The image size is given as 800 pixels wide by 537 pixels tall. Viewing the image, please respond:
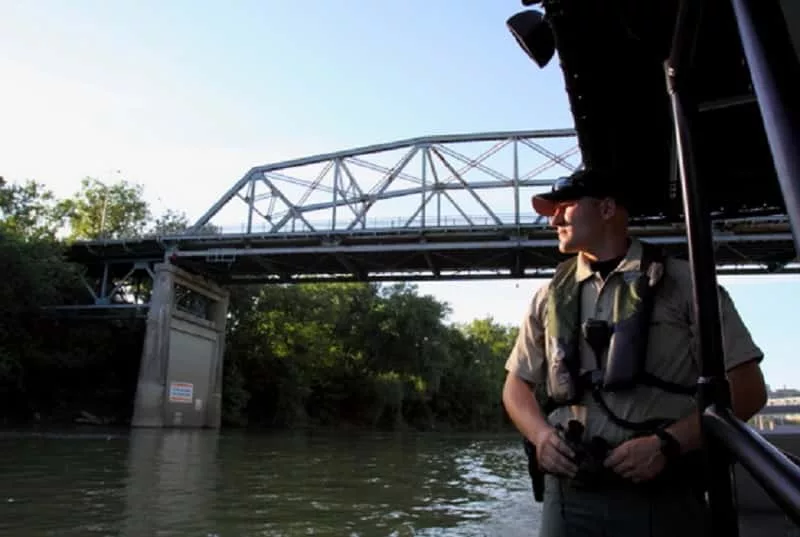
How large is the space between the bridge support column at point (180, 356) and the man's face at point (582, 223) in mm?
30963

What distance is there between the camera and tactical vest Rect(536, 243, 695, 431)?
→ 79.6 inches

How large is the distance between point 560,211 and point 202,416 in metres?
34.5

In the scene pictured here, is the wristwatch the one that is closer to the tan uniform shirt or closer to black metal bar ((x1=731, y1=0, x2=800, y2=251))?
the tan uniform shirt

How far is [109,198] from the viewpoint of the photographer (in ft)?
192

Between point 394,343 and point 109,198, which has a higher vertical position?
point 109,198

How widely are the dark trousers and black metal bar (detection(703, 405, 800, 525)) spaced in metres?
0.79

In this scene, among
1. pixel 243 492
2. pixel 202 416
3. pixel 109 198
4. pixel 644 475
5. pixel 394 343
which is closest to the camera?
pixel 644 475

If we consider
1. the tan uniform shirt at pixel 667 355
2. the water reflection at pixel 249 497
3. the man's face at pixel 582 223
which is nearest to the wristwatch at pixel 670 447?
A: the tan uniform shirt at pixel 667 355

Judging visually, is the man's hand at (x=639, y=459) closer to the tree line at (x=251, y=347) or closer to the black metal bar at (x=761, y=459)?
the black metal bar at (x=761, y=459)

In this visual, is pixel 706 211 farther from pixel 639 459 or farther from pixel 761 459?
pixel 639 459

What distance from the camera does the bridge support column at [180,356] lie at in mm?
31016

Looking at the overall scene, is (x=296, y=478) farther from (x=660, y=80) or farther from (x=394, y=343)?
(x=394, y=343)

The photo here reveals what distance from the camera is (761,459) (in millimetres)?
990

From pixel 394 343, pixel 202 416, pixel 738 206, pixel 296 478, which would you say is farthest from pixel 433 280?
pixel 738 206
